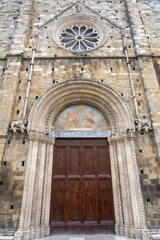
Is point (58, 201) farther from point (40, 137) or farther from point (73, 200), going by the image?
point (40, 137)

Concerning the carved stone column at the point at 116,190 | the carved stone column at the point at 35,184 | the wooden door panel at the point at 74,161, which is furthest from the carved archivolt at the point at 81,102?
the wooden door panel at the point at 74,161

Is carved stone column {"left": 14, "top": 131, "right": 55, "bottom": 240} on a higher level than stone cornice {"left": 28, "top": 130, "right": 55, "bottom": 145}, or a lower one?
lower

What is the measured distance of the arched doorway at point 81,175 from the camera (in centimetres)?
547

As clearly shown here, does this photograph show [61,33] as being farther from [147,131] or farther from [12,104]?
[147,131]

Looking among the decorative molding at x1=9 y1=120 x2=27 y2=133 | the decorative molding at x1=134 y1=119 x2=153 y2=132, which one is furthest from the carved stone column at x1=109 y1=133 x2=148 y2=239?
the decorative molding at x1=9 y1=120 x2=27 y2=133

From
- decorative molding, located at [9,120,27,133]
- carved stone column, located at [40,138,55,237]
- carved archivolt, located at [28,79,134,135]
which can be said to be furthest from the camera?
carved archivolt, located at [28,79,134,135]

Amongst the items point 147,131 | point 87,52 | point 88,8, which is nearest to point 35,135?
point 147,131

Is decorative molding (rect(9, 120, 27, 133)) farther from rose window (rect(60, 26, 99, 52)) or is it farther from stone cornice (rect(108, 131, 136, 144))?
rose window (rect(60, 26, 99, 52))

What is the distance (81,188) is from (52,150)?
67.1 inches

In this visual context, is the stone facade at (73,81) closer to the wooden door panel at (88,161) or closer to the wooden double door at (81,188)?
the wooden double door at (81,188)

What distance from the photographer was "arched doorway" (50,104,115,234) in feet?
17.9

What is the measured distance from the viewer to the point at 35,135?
5.85 m

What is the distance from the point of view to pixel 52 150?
6.29m

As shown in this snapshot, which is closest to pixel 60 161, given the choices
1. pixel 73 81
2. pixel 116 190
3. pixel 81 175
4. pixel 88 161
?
pixel 81 175
